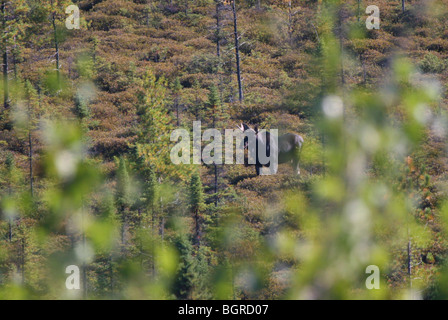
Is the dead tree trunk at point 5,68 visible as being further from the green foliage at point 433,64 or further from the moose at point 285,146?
the green foliage at point 433,64

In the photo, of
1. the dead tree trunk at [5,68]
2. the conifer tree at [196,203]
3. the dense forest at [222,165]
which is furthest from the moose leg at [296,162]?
the dead tree trunk at [5,68]

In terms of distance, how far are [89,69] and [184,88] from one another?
8.49 m

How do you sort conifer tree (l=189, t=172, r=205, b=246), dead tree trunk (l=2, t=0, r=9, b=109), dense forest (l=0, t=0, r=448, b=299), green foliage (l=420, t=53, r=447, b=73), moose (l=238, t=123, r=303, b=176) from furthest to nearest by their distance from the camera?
dead tree trunk (l=2, t=0, r=9, b=109) → green foliage (l=420, t=53, r=447, b=73) → moose (l=238, t=123, r=303, b=176) → conifer tree (l=189, t=172, r=205, b=246) → dense forest (l=0, t=0, r=448, b=299)

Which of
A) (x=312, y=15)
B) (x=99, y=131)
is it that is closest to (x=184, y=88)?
(x=99, y=131)

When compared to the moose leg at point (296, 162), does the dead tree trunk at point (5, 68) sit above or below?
above

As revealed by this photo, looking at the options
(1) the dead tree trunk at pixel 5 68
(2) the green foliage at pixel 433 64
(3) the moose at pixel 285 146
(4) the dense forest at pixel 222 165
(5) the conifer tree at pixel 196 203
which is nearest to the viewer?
(4) the dense forest at pixel 222 165

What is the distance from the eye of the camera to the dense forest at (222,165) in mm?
1557

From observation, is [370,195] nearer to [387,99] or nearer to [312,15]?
[387,99]

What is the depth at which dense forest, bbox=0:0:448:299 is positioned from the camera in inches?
61.3

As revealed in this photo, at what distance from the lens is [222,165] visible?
19969 millimetres

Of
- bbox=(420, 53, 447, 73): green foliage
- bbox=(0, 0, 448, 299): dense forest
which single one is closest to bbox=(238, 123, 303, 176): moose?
bbox=(0, 0, 448, 299): dense forest

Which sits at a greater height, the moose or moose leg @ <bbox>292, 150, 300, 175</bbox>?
the moose

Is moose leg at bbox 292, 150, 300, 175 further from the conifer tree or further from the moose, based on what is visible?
the conifer tree
